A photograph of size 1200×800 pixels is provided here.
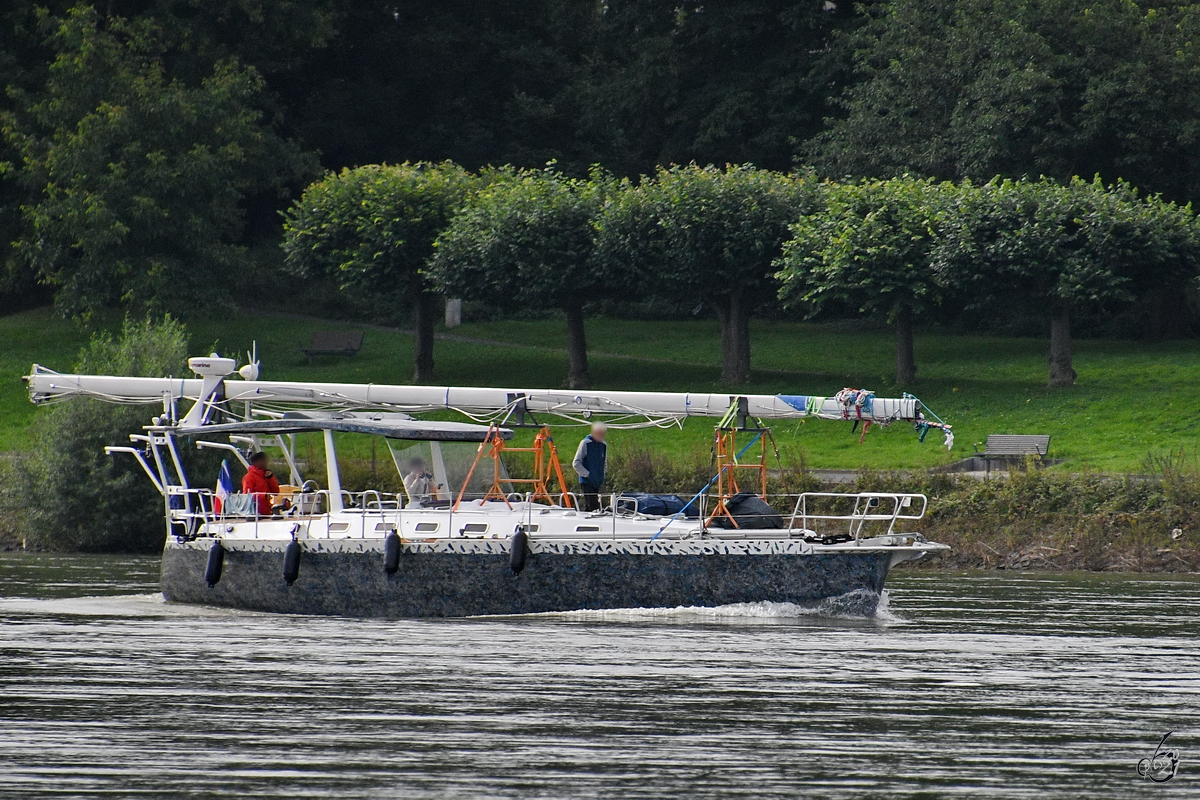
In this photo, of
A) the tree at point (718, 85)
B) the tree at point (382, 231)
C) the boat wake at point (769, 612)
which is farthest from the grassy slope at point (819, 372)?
the boat wake at point (769, 612)

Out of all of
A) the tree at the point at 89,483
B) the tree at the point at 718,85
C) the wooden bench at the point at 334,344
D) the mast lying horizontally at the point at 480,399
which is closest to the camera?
the mast lying horizontally at the point at 480,399

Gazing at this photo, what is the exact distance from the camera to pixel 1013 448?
39.0m

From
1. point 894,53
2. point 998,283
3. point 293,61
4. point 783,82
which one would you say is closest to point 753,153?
point 783,82

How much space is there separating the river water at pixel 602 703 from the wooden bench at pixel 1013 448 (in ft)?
44.6

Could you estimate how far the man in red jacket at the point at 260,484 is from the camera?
84.8ft

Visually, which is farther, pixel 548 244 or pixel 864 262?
pixel 548 244

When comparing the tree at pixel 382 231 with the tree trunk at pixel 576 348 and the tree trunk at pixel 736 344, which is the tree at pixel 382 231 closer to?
the tree trunk at pixel 576 348

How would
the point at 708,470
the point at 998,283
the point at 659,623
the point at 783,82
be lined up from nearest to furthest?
the point at 659,623
the point at 708,470
the point at 998,283
the point at 783,82

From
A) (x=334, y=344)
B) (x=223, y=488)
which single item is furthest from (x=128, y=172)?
(x=223, y=488)

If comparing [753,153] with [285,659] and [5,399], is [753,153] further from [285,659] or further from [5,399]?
[285,659]

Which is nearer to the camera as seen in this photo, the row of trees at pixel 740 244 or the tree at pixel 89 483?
the tree at pixel 89 483

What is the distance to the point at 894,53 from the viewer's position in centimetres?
6600

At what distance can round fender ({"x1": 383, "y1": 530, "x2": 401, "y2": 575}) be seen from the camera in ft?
77.3

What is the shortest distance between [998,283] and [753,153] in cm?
2670
